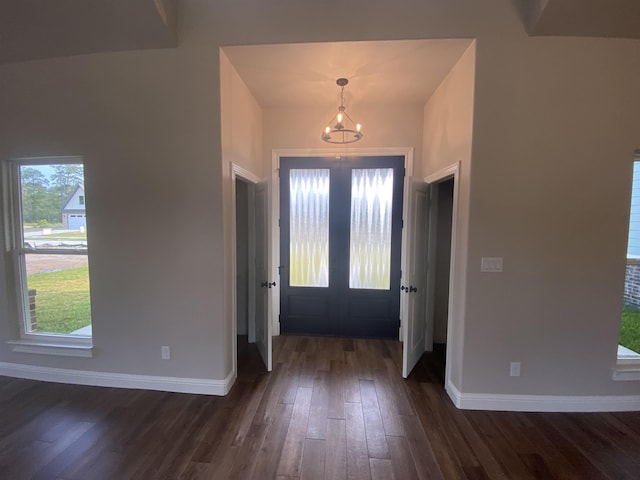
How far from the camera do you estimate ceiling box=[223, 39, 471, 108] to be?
88.4 inches

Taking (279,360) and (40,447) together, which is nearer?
(40,447)

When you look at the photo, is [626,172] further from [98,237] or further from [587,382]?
[98,237]

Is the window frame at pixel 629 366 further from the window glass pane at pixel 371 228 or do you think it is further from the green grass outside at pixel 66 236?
the green grass outside at pixel 66 236

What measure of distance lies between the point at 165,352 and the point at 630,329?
4238 millimetres

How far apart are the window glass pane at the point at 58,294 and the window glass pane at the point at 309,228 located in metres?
2.24

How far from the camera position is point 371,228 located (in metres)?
3.57

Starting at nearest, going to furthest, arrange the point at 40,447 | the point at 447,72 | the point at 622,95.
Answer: the point at 40,447 → the point at 622,95 → the point at 447,72

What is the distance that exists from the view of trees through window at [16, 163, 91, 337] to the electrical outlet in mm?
902

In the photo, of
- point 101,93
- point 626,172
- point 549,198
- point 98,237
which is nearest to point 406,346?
point 549,198

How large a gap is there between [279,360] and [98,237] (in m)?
2.21

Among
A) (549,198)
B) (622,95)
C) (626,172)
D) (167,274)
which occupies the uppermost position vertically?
(622,95)

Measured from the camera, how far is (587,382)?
7.32ft

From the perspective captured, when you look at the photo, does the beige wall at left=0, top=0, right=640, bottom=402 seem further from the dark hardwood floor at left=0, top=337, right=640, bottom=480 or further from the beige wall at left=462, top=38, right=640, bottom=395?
the dark hardwood floor at left=0, top=337, right=640, bottom=480

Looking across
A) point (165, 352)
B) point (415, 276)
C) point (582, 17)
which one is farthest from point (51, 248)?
point (582, 17)
